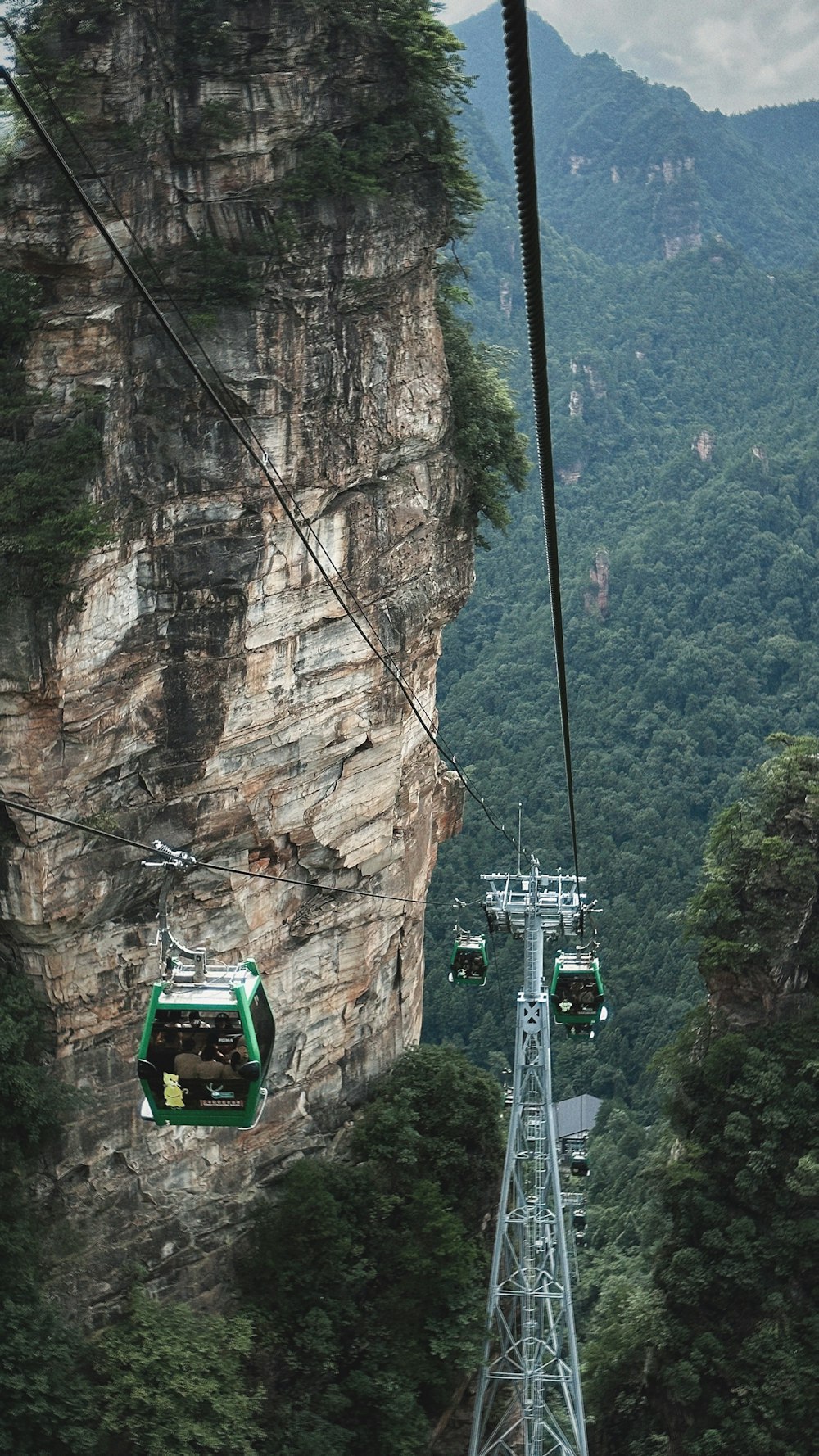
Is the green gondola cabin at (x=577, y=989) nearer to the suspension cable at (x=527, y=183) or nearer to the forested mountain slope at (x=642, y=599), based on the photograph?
the forested mountain slope at (x=642, y=599)

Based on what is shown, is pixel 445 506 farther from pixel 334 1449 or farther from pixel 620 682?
pixel 620 682

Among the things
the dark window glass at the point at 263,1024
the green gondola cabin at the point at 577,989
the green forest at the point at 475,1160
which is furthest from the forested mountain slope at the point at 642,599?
the dark window glass at the point at 263,1024

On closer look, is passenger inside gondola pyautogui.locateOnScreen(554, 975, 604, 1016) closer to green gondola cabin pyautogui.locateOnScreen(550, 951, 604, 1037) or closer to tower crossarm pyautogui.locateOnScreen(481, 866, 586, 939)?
green gondola cabin pyautogui.locateOnScreen(550, 951, 604, 1037)

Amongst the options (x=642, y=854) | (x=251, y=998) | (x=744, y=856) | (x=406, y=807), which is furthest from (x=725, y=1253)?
(x=642, y=854)

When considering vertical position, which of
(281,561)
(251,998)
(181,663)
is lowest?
(251,998)

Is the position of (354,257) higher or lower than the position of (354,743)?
higher

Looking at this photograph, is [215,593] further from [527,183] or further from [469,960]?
[527,183]
